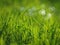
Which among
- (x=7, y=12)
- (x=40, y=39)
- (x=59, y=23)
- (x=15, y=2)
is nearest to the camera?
(x=40, y=39)

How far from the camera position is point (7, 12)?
3.01 metres

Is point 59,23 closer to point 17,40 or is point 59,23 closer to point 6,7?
point 17,40

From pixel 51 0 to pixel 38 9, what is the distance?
0.32m

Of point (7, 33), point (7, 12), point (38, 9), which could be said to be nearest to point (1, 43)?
point (7, 33)

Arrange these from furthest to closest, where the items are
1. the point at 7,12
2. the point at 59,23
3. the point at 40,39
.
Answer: the point at 7,12 → the point at 59,23 → the point at 40,39

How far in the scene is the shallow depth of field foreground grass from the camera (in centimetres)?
260

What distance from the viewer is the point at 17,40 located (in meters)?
2.62

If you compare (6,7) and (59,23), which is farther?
(6,7)

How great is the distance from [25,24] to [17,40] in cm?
19

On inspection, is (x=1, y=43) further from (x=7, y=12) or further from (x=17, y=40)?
(x=7, y=12)

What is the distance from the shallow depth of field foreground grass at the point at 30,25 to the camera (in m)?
2.60

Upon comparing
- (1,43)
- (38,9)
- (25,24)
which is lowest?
(1,43)

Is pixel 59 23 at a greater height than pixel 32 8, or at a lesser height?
lesser

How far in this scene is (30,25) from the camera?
272 cm
